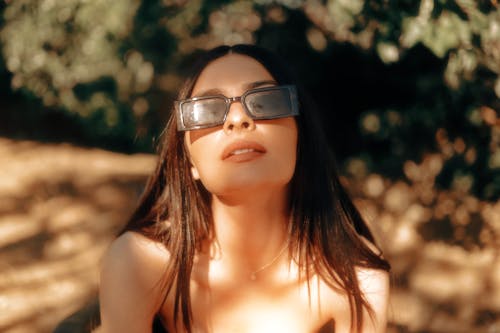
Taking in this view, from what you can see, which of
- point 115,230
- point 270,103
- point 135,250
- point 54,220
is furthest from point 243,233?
point 54,220

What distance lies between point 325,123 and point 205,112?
2.91m

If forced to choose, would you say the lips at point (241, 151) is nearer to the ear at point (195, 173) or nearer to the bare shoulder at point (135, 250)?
the ear at point (195, 173)

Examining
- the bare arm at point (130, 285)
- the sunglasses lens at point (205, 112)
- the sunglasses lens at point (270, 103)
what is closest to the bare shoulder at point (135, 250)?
the bare arm at point (130, 285)

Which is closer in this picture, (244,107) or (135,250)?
(244,107)

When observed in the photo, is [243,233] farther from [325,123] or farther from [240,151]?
[325,123]

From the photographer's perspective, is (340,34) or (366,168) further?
(366,168)

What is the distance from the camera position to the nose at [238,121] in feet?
5.58

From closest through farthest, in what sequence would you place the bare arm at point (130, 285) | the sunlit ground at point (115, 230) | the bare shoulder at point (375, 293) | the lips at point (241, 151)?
1. the lips at point (241, 151)
2. the bare arm at point (130, 285)
3. the bare shoulder at point (375, 293)
4. the sunlit ground at point (115, 230)

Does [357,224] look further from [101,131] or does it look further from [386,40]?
[101,131]

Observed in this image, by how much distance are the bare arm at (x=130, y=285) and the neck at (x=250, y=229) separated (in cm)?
24

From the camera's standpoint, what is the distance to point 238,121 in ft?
5.58

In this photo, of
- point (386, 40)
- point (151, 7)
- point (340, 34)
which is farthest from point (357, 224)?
point (340, 34)

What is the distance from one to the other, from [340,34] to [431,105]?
30.6 inches

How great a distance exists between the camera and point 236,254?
1.98 m
